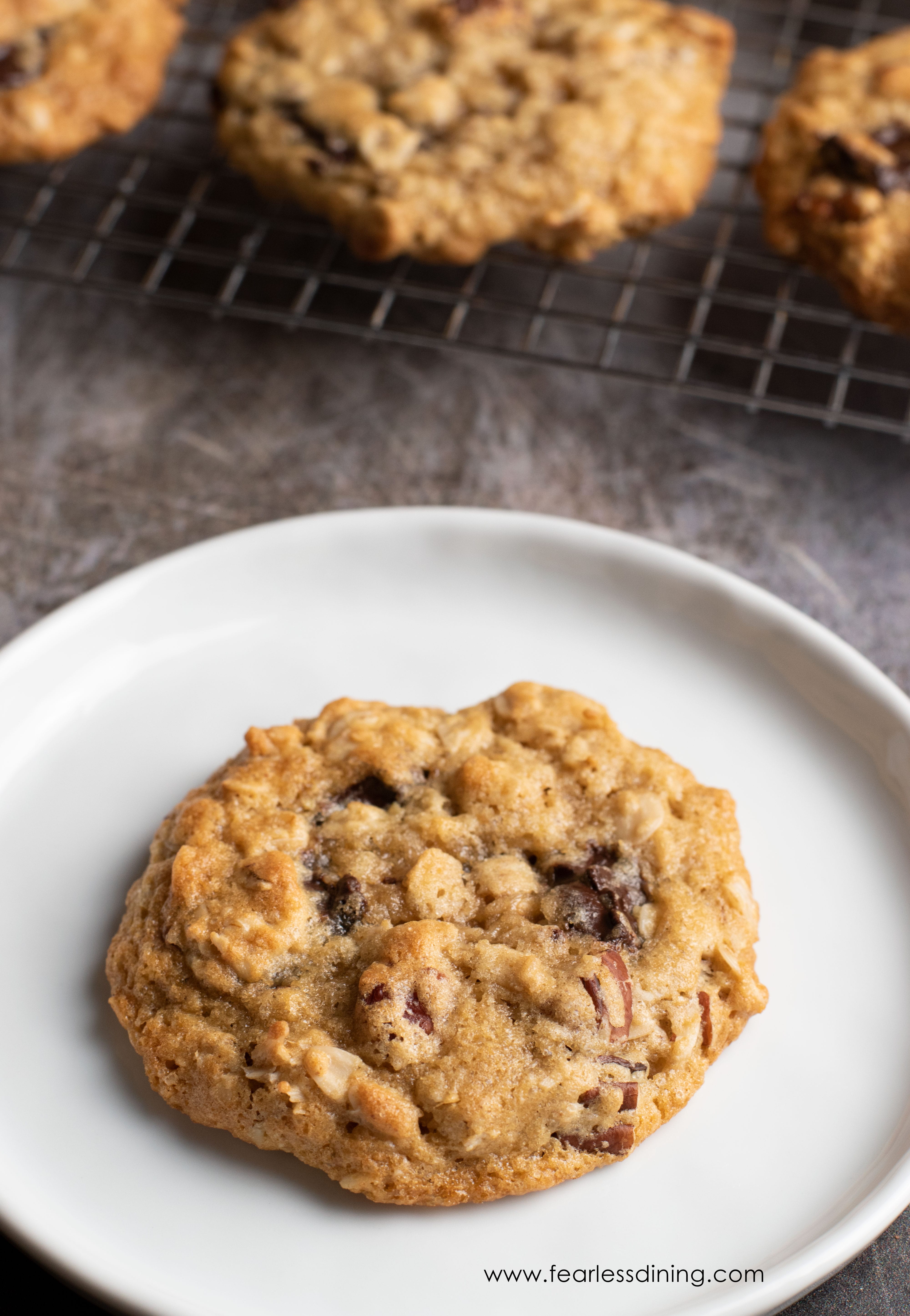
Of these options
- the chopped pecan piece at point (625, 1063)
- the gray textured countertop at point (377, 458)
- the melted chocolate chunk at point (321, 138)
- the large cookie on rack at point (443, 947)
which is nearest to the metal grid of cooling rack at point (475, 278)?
the gray textured countertop at point (377, 458)

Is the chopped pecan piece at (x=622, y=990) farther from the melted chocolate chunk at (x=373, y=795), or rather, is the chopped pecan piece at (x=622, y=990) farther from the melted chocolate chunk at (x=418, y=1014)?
the melted chocolate chunk at (x=373, y=795)

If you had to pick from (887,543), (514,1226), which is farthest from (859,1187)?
(887,543)

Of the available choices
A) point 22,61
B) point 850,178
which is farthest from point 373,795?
point 22,61

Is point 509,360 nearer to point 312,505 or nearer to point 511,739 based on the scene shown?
point 312,505

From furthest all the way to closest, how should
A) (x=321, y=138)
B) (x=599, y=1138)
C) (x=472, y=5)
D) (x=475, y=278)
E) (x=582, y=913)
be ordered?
(x=475, y=278) → (x=472, y=5) → (x=321, y=138) → (x=582, y=913) → (x=599, y=1138)

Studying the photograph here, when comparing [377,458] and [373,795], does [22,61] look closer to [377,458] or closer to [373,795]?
[377,458]

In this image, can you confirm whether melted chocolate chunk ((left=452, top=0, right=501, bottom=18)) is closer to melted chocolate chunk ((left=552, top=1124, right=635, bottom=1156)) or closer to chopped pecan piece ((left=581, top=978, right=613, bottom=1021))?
chopped pecan piece ((left=581, top=978, right=613, bottom=1021))

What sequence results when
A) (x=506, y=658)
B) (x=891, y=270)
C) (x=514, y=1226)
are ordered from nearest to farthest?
(x=514, y=1226) < (x=506, y=658) < (x=891, y=270)
